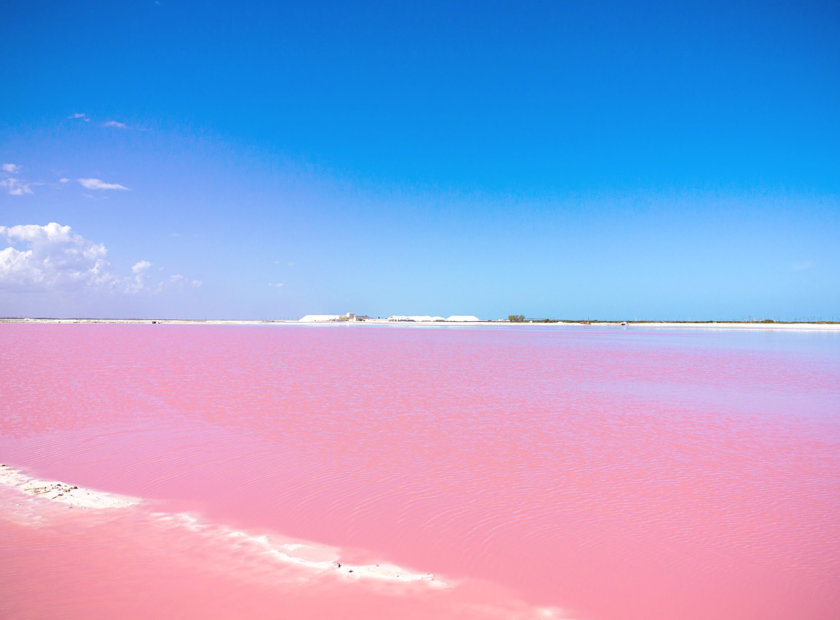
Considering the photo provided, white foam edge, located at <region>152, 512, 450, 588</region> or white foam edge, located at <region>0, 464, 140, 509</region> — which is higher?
white foam edge, located at <region>0, 464, 140, 509</region>

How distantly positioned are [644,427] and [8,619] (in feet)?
26.2

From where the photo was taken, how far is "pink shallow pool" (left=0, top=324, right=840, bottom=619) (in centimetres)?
326

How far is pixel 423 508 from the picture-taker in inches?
185

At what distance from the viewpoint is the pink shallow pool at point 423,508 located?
3260 mm

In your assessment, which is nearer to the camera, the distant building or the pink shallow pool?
the pink shallow pool

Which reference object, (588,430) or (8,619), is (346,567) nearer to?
(8,619)

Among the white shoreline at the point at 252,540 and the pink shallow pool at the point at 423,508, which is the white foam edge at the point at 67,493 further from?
the pink shallow pool at the point at 423,508

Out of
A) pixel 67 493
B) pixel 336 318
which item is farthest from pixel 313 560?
pixel 336 318

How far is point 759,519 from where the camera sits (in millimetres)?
4484

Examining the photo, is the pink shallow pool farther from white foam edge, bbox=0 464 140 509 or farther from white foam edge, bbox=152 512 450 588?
white foam edge, bbox=0 464 140 509

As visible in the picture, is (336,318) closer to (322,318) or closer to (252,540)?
(322,318)

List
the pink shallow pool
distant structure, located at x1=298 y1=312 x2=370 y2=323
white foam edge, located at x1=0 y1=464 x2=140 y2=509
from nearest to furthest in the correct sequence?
the pink shallow pool < white foam edge, located at x1=0 y1=464 x2=140 y2=509 < distant structure, located at x1=298 y1=312 x2=370 y2=323

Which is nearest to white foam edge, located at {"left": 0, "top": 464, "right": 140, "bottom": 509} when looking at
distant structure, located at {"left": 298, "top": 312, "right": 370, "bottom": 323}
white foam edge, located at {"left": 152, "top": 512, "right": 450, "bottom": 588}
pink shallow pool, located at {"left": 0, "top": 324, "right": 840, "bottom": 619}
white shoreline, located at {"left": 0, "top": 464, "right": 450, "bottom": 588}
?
white shoreline, located at {"left": 0, "top": 464, "right": 450, "bottom": 588}

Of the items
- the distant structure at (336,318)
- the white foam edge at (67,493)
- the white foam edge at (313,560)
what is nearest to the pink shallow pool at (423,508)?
the white foam edge at (313,560)
